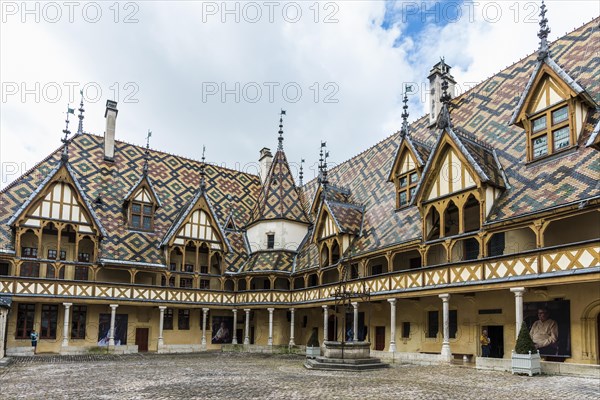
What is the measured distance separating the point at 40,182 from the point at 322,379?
68.8 ft

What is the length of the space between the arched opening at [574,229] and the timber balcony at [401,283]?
4.80ft

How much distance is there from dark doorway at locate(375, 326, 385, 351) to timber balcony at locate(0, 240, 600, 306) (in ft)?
8.37

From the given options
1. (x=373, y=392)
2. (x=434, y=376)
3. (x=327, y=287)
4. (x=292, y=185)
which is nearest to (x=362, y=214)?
(x=327, y=287)

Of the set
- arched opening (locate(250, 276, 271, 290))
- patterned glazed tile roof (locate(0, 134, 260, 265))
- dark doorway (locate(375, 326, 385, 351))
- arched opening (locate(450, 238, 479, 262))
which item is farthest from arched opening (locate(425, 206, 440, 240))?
patterned glazed tile roof (locate(0, 134, 260, 265))

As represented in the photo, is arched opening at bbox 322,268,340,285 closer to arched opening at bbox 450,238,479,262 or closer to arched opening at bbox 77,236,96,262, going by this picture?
arched opening at bbox 450,238,479,262

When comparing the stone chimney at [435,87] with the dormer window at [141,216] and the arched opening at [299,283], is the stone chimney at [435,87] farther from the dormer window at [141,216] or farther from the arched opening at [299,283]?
the dormer window at [141,216]

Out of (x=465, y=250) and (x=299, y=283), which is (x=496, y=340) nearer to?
(x=465, y=250)

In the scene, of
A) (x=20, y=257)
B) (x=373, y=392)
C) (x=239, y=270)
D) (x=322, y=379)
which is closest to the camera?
(x=373, y=392)

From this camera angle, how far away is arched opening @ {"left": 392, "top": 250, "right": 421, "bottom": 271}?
2362 cm

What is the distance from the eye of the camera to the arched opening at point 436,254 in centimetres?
2175

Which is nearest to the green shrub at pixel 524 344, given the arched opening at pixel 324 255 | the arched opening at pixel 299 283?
the arched opening at pixel 324 255

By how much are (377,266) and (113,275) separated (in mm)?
14300

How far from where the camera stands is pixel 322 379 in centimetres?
1493

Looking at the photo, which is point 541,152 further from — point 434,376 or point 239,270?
point 239,270
